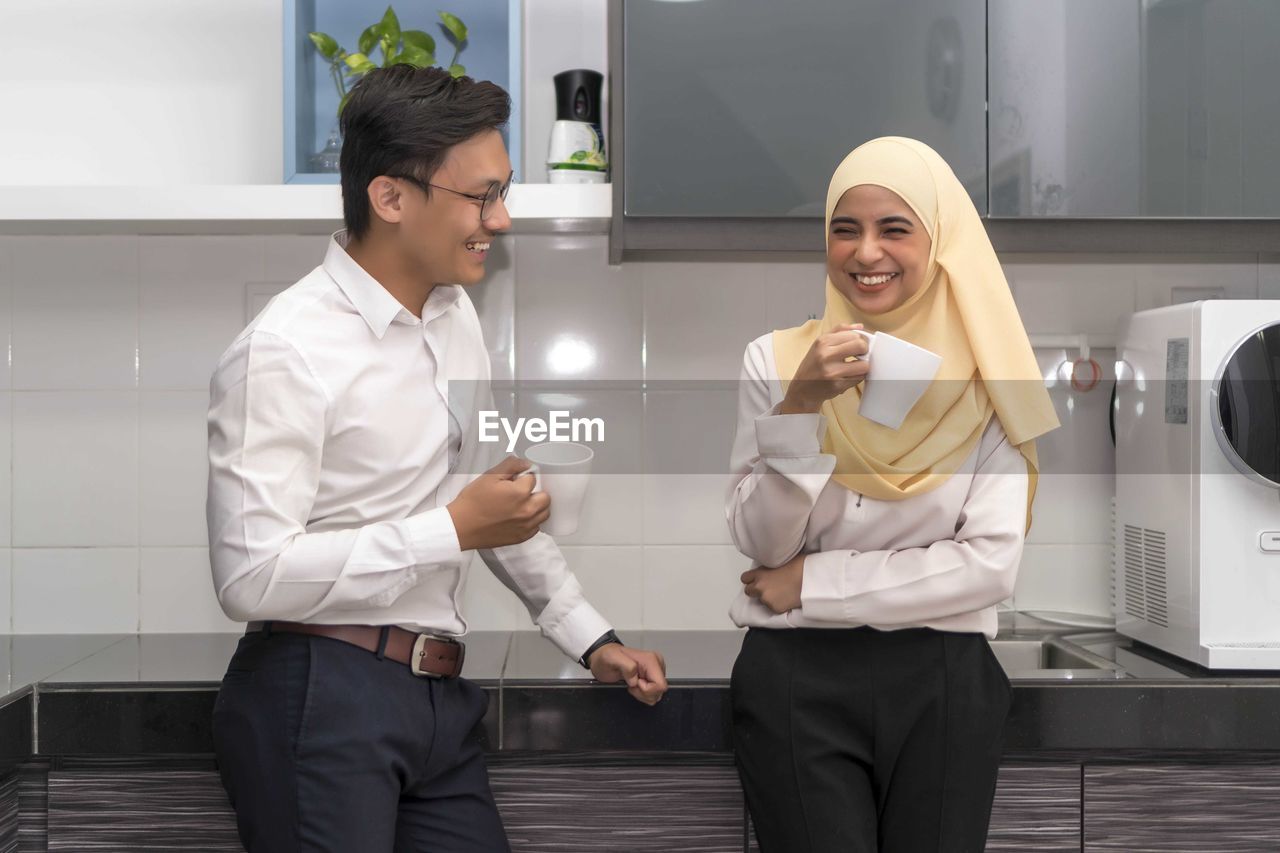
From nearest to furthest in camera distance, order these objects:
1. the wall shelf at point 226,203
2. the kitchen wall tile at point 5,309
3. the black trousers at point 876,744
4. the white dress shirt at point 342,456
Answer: the white dress shirt at point 342,456, the black trousers at point 876,744, the wall shelf at point 226,203, the kitchen wall tile at point 5,309

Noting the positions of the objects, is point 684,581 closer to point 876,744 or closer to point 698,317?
point 698,317

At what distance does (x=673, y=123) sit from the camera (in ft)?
5.67

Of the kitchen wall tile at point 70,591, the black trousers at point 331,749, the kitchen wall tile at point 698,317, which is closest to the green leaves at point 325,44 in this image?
the kitchen wall tile at point 698,317

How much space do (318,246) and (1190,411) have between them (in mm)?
1513

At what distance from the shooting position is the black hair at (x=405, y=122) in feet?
4.18

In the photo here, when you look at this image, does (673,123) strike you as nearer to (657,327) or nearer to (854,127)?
(854,127)

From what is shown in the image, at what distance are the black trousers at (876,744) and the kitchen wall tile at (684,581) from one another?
32.6 inches

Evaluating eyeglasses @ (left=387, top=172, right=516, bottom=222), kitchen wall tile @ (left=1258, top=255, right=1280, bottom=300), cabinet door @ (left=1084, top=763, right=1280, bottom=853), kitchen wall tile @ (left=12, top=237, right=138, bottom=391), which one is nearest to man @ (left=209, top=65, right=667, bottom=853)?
eyeglasses @ (left=387, top=172, right=516, bottom=222)

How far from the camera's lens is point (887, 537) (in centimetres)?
134

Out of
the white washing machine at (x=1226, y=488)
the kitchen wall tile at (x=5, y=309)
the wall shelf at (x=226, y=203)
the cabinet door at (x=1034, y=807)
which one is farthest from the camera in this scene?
the kitchen wall tile at (x=5, y=309)

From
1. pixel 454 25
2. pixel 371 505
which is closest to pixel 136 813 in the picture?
pixel 371 505

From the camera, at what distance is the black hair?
128 cm

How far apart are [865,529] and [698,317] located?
875 mm

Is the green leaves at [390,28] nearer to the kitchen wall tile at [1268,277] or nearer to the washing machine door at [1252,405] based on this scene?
the washing machine door at [1252,405]
